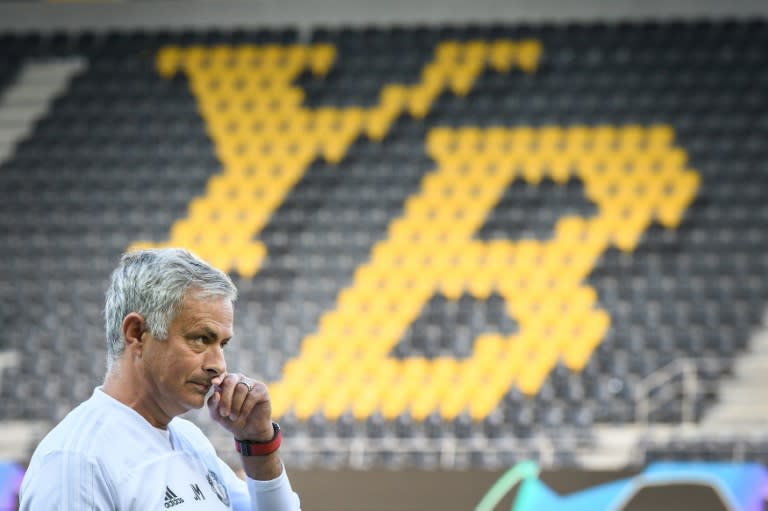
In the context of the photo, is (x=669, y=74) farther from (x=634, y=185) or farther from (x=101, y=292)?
(x=101, y=292)

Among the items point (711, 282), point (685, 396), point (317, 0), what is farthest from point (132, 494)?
point (317, 0)

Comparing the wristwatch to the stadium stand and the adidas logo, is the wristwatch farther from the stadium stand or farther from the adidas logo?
the stadium stand

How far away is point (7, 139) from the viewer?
14.6 metres

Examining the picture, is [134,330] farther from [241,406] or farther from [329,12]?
[329,12]

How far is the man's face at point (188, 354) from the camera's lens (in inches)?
68.2

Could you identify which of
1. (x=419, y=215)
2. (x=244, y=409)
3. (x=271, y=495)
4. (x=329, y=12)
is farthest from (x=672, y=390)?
(x=244, y=409)

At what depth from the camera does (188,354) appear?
173 cm

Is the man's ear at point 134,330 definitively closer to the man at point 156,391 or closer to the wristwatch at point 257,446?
the man at point 156,391

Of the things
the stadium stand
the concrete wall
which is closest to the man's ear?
the stadium stand

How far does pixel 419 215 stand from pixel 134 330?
11428mm

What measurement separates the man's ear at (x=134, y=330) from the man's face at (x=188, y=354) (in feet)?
0.04

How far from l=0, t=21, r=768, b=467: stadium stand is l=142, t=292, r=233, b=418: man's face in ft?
27.7

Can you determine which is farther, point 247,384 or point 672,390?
point 672,390

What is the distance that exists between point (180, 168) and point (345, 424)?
14.8 feet
